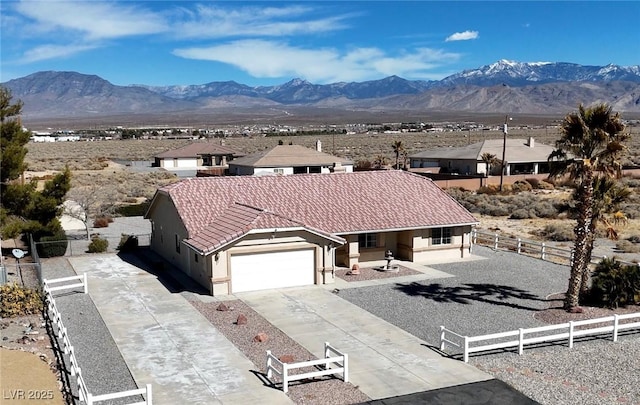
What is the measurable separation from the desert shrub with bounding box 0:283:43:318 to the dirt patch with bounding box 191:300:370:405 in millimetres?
5728

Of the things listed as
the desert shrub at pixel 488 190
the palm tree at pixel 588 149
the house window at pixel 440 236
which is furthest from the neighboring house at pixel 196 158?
the palm tree at pixel 588 149

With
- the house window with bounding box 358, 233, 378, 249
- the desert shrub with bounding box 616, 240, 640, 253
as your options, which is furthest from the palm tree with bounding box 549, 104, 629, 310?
the desert shrub with bounding box 616, 240, 640, 253

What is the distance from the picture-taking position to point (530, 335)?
21688 mm

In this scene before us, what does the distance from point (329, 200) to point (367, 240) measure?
9.15ft

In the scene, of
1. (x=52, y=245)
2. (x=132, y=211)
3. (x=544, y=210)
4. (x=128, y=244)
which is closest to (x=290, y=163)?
(x=132, y=211)

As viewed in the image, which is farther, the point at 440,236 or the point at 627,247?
the point at 627,247

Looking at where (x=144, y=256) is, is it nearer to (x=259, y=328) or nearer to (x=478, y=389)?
(x=259, y=328)

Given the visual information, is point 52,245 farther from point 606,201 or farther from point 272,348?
point 606,201

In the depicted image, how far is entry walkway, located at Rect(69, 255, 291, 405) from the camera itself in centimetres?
1703

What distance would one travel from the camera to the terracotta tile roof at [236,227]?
26.2 metres

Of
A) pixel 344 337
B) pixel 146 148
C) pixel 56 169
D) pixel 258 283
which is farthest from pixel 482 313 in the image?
pixel 146 148

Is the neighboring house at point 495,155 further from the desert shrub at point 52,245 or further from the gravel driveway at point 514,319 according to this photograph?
the desert shrub at point 52,245

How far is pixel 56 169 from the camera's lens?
276 ft

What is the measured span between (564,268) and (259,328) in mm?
16635
